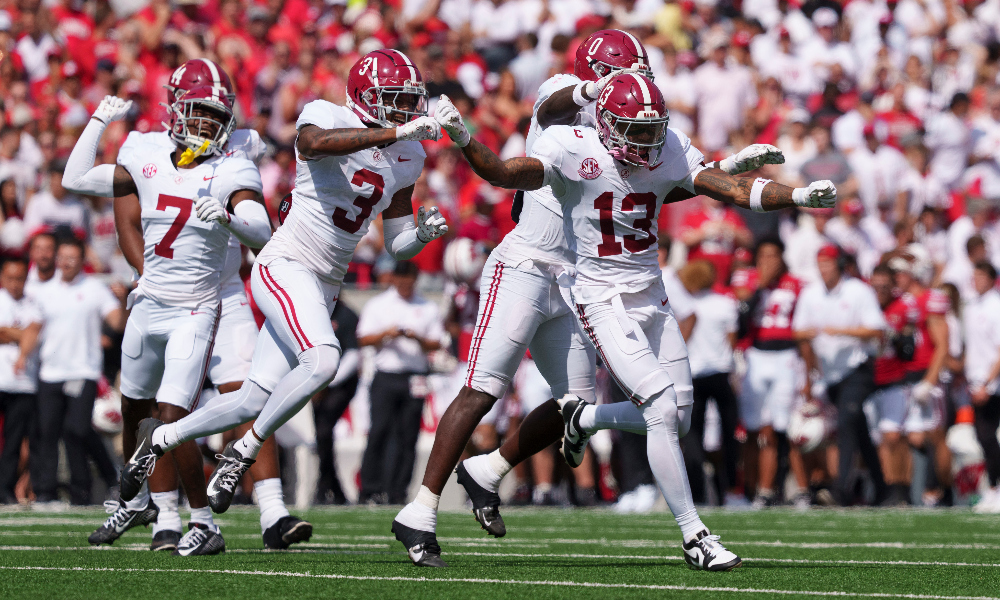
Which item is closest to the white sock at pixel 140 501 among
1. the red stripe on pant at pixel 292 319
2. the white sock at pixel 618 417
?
the red stripe on pant at pixel 292 319

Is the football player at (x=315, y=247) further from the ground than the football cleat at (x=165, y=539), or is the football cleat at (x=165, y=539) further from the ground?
the football player at (x=315, y=247)

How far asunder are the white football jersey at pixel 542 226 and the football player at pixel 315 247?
445mm

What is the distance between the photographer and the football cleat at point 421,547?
5688 mm

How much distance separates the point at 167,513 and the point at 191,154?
163cm

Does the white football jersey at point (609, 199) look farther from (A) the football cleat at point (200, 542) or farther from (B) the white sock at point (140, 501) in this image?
(B) the white sock at point (140, 501)

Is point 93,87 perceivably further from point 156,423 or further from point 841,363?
point 156,423

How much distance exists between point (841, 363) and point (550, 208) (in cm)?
555

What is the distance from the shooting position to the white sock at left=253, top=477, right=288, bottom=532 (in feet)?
21.8

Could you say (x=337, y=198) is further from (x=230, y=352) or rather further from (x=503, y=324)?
(x=230, y=352)

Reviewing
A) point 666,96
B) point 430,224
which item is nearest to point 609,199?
point 430,224

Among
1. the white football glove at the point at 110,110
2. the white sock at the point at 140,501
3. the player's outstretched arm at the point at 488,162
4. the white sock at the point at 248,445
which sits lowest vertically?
the white sock at the point at 140,501

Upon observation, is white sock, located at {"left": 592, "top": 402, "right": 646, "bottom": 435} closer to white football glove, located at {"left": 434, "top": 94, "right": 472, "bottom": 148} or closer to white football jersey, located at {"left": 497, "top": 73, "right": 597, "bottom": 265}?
white football jersey, located at {"left": 497, "top": 73, "right": 597, "bottom": 265}

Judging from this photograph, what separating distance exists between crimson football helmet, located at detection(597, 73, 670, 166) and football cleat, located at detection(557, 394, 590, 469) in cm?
111

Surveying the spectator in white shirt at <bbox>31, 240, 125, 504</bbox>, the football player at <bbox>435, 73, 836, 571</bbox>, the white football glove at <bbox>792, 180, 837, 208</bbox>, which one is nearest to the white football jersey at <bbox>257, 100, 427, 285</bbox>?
the football player at <bbox>435, 73, 836, 571</bbox>
